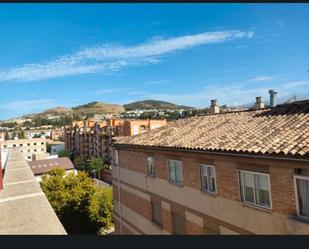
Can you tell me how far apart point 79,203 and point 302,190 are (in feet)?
89.7

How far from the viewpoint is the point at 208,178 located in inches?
450

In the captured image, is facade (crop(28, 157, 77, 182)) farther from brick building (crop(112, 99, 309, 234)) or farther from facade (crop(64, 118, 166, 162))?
brick building (crop(112, 99, 309, 234))

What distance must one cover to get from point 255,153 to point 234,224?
267 centimetres

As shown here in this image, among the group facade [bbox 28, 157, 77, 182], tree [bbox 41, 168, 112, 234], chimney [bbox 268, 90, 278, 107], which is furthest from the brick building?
facade [bbox 28, 157, 77, 182]

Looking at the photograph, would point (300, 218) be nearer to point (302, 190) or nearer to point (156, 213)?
point (302, 190)

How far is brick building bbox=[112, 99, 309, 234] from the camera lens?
839cm

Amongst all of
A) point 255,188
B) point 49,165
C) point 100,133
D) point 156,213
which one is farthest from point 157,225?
point 100,133

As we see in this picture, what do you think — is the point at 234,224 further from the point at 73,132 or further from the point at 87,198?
the point at 73,132

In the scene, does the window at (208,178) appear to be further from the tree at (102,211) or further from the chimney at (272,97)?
the tree at (102,211)

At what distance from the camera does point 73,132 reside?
10381 centimetres

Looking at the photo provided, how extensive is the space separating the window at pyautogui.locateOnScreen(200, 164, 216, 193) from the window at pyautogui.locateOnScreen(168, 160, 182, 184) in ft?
4.99

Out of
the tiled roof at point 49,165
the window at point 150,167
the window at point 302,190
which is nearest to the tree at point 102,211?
the window at point 150,167

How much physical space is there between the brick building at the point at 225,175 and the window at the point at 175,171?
41mm

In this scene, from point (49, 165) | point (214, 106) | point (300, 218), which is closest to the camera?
point (300, 218)
